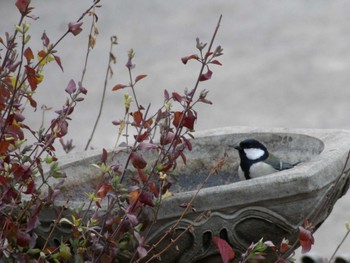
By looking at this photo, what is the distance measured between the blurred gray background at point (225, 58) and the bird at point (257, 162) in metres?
2.23

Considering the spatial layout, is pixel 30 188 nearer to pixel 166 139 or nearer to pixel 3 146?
pixel 3 146

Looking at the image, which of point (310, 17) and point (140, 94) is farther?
point (310, 17)

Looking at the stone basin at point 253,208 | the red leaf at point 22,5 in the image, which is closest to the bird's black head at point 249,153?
the stone basin at point 253,208

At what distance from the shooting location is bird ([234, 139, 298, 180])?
3672 millimetres

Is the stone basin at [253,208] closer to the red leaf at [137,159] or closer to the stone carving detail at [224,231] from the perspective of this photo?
the stone carving detail at [224,231]

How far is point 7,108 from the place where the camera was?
2990 mm

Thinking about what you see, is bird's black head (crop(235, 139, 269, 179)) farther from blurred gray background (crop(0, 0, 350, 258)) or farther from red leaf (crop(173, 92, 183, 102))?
blurred gray background (crop(0, 0, 350, 258))

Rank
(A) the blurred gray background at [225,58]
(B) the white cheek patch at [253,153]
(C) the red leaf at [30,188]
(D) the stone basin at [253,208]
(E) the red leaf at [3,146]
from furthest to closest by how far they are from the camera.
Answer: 1. (A) the blurred gray background at [225,58]
2. (B) the white cheek patch at [253,153]
3. (D) the stone basin at [253,208]
4. (C) the red leaf at [30,188]
5. (E) the red leaf at [3,146]

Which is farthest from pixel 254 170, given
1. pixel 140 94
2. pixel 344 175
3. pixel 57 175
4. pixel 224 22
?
pixel 224 22

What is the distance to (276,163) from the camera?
3742 millimetres

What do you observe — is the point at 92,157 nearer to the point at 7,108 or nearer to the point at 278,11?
the point at 7,108

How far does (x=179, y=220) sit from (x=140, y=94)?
4.07 m

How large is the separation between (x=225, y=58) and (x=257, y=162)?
418 centimetres

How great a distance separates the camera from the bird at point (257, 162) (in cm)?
367
